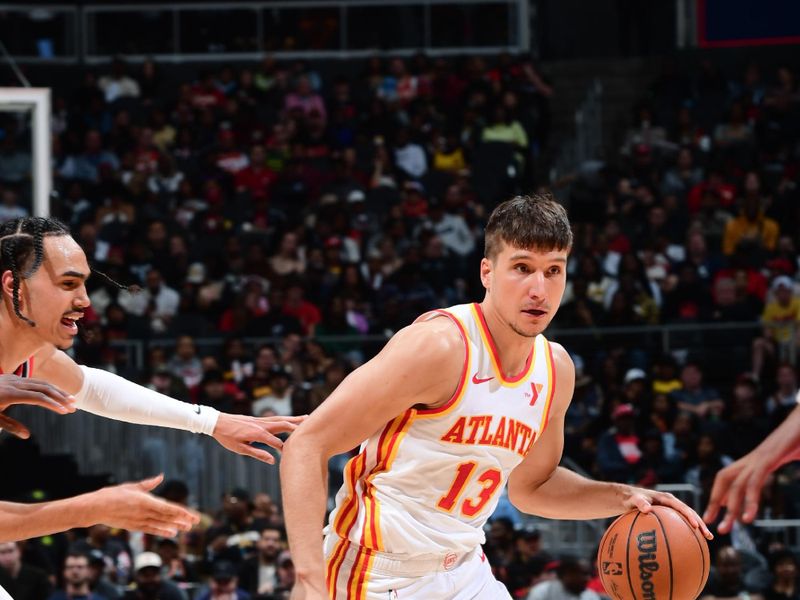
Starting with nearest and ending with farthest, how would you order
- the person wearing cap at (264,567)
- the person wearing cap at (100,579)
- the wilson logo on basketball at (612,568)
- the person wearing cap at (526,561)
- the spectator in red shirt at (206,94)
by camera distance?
the wilson logo on basketball at (612,568)
the person wearing cap at (100,579)
the person wearing cap at (526,561)
the person wearing cap at (264,567)
the spectator in red shirt at (206,94)

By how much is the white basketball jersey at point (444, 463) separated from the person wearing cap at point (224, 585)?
17.0 ft

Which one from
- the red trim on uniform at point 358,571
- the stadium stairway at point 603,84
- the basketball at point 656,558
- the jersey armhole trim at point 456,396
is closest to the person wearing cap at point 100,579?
the red trim on uniform at point 358,571

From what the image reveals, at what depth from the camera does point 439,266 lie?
14727 mm

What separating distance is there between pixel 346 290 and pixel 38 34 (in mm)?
8062

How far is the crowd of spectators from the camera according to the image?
431 inches

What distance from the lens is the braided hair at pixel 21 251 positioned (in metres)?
4.59

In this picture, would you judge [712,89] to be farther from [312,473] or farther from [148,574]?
[312,473]

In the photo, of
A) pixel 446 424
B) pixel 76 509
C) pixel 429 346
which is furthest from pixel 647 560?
pixel 76 509

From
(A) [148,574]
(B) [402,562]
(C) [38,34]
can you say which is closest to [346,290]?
(A) [148,574]

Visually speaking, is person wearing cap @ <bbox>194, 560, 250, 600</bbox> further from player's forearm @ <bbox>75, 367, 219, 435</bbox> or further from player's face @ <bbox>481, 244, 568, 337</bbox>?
player's face @ <bbox>481, 244, 568, 337</bbox>

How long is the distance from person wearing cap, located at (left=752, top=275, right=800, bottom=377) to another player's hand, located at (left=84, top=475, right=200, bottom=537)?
1013 cm

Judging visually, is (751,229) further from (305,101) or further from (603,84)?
(305,101)

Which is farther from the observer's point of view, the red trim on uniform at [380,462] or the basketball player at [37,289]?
the basketball player at [37,289]

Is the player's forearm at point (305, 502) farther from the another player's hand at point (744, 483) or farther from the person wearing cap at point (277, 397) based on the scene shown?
the person wearing cap at point (277, 397)
